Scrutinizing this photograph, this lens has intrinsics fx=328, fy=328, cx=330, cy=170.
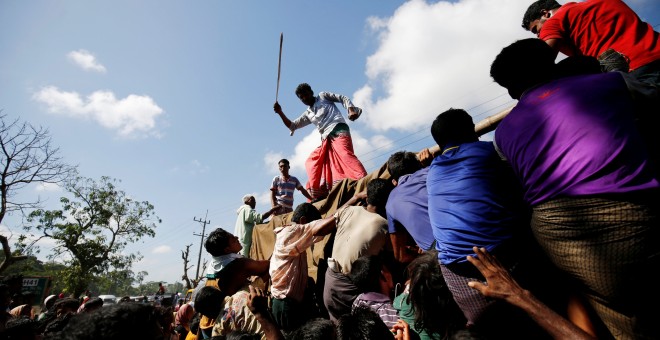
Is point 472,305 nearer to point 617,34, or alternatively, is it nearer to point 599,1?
point 617,34

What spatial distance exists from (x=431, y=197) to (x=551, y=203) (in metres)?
0.67

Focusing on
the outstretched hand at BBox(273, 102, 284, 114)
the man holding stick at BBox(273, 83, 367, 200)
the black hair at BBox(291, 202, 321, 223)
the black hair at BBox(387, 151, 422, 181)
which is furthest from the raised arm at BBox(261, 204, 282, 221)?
the black hair at BBox(387, 151, 422, 181)

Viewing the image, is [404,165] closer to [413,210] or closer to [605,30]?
[413,210]

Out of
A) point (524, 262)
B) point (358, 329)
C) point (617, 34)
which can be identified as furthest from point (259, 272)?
point (617, 34)

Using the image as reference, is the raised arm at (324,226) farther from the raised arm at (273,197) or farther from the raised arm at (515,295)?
the raised arm at (273,197)

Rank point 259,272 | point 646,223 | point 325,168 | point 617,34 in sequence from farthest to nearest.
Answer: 1. point 325,168
2. point 259,272
3. point 617,34
4. point 646,223

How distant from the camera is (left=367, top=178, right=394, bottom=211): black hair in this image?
3422mm

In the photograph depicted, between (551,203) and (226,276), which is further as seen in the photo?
(226,276)

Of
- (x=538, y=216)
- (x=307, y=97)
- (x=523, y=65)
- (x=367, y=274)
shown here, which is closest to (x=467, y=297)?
(x=538, y=216)

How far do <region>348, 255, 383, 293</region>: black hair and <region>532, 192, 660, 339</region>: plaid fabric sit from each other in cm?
143

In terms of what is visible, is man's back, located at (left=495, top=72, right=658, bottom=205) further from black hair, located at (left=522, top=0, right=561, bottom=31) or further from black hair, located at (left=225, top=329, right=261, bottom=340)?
black hair, located at (left=225, top=329, right=261, bottom=340)

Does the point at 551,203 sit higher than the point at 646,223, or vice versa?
the point at 551,203

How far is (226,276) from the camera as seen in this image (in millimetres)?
3412

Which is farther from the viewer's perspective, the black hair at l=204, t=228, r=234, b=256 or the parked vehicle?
the black hair at l=204, t=228, r=234, b=256
